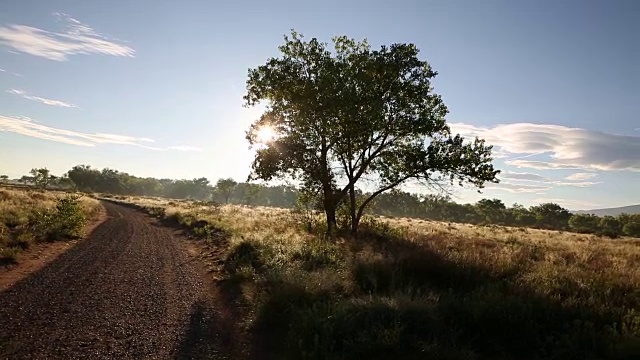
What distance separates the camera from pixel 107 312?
28.4 feet

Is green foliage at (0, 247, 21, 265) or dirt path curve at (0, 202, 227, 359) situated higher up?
green foliage at (0, 247, 21, 265)

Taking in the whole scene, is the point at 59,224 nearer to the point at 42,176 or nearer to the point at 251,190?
the point at 251,190

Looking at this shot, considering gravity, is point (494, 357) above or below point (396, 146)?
below

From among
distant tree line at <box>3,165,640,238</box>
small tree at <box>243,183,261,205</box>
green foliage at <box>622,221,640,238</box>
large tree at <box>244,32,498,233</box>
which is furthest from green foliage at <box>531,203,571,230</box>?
large tree at <box>244,32,498,233</box>

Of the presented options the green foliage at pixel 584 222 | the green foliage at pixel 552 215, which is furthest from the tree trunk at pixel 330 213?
the green foliage at pixel 552 215

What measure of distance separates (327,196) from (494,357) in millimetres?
16053

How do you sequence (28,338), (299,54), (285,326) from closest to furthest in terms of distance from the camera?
(28,338)
(285,326)
(299,54)

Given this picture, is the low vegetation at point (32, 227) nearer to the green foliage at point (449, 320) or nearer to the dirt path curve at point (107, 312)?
the dirt path curve at point (107, 312)

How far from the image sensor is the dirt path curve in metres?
6.80

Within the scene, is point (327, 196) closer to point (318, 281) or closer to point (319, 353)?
point (318, 281)

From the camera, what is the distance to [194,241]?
21.6m

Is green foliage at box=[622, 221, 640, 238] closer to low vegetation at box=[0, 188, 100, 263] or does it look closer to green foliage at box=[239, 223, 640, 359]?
green foliage at box=[239, 223, 640, 359]

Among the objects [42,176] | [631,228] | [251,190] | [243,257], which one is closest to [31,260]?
[243,257]

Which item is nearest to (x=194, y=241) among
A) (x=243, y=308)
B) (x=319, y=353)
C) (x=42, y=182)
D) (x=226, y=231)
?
(x=226, y=231)
